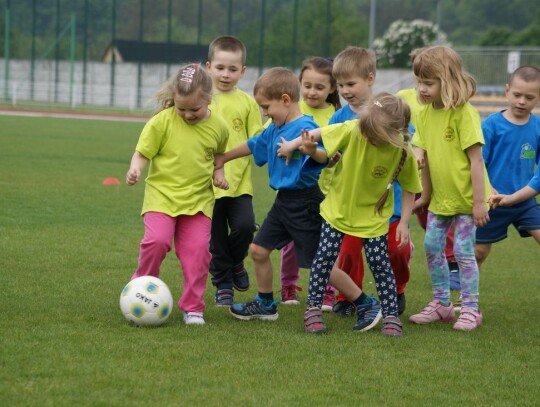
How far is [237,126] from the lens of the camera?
269 inches

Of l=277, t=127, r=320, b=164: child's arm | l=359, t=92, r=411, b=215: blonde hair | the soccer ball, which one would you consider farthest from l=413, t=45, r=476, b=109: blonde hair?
the soccer ball

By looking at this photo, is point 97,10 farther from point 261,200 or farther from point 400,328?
point 400,328

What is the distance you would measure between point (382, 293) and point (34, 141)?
16.6 meters

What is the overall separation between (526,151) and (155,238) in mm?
2661

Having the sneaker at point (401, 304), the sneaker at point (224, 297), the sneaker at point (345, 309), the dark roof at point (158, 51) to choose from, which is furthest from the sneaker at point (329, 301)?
the dark roof at point (158, 51)

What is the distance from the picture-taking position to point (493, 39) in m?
65.4

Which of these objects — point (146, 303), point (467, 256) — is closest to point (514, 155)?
point (467, 256)

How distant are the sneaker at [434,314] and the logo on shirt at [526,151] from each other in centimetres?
118

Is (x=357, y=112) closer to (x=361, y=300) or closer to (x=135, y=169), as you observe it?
(x=361, y=300)

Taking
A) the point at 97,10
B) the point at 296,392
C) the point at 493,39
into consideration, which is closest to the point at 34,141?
the point at 296,392

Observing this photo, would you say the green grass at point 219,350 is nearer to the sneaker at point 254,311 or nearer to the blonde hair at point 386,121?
the sneaker at point 254,311

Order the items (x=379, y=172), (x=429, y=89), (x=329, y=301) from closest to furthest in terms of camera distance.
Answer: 1. (x=379, y=172)
2. (x=429, y=89)
3. (x=329, y=301)

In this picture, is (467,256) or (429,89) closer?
(429,89)

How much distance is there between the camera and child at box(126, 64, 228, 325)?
5.86m
